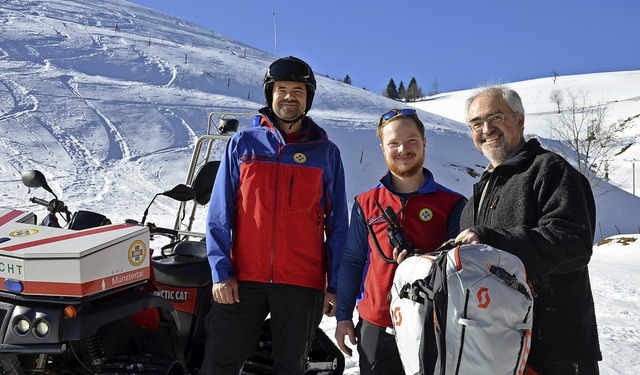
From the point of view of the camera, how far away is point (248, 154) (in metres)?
3.05

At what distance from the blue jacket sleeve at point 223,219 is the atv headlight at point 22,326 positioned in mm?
842

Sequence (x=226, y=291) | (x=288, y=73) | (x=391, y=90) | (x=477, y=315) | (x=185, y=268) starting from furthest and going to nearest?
(x=391, y=90), (x=185, y=268), (x=288, y=73), (x=226, y=291), (x=477, y=315)

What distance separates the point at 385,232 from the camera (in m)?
2.74

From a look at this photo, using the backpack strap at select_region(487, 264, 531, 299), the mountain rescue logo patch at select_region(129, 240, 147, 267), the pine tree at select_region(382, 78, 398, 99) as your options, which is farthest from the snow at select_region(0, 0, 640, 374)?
the pine tree at select_region(382, 78, 398, 99)

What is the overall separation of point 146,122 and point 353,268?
22.7 metres

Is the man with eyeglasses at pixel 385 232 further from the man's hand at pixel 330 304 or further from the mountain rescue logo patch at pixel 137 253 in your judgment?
the mountain rescue logo patch at pixel 137 253

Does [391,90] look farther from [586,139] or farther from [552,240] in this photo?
[552,240]

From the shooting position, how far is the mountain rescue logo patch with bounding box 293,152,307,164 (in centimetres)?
307

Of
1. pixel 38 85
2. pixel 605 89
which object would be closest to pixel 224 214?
pixel 38 85

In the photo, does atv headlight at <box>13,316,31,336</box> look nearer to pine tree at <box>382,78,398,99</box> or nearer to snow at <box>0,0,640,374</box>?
snow at <box>0,0,640,374</box>

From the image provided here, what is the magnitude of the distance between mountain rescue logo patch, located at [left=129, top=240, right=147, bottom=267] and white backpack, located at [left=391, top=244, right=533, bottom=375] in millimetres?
1443

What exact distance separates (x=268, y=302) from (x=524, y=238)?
1.39 metres

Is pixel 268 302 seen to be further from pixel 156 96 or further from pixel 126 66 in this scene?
pixel 126 66

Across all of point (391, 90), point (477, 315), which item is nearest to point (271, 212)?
point (477, 315)
